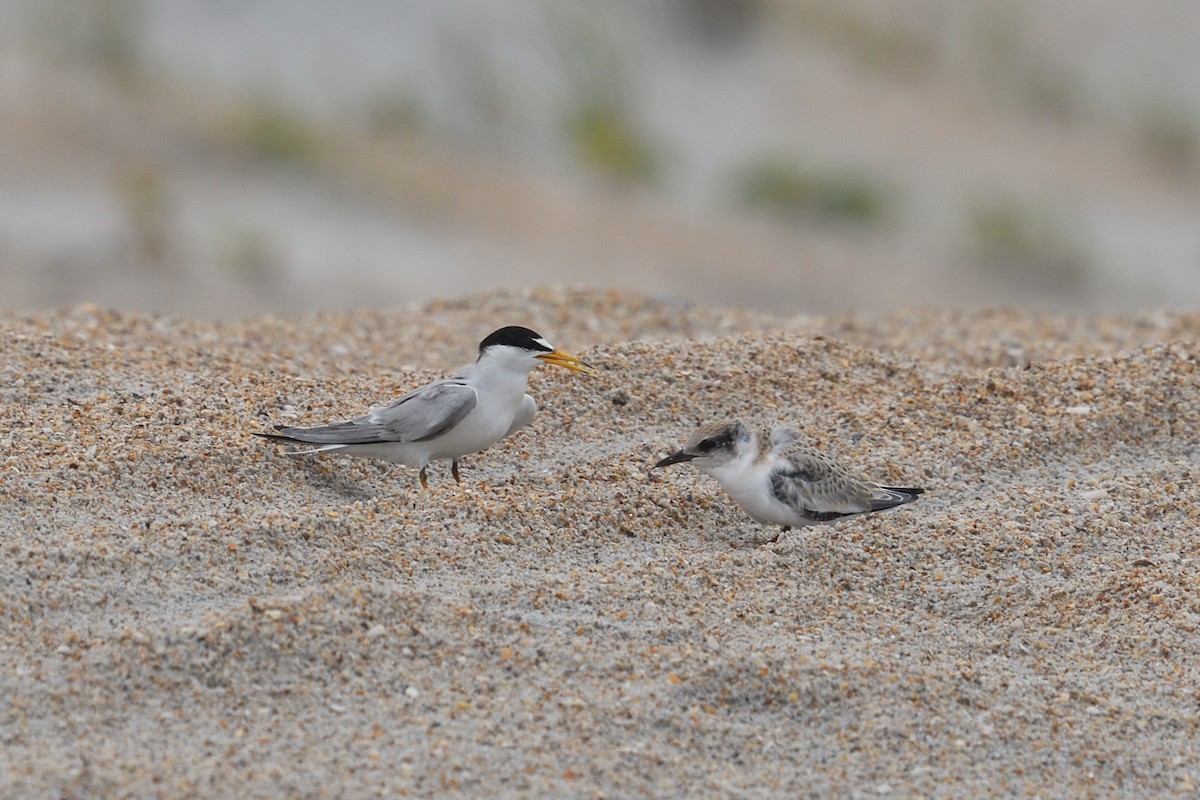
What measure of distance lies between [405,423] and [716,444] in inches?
38.5

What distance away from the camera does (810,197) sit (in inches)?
593

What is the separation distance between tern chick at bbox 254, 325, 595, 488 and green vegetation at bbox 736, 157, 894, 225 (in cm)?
1018

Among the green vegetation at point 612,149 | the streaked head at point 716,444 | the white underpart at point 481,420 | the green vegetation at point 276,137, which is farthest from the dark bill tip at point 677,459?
the green vegetation at point 612,149

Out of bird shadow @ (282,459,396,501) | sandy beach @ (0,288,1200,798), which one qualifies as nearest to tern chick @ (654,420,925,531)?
sandy beach @ (0,288,1200,798)

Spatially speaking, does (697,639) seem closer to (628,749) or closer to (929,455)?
(628,749)

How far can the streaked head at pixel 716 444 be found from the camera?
4.75 metres

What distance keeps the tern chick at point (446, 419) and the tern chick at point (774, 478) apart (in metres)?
A: 0.56

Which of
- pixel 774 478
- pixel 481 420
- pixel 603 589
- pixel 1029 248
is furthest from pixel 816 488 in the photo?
pixel 1029 248

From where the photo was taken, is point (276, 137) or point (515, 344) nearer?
point (515, 344)

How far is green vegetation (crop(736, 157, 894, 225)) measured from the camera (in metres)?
15.0

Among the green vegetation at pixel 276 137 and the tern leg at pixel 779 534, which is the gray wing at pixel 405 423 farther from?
the green vegetation at pixel 276 137

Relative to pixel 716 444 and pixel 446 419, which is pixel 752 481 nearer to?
pixel 716 444

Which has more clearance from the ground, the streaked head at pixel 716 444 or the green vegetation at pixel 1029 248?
the green vegetation at pixel 1029 248

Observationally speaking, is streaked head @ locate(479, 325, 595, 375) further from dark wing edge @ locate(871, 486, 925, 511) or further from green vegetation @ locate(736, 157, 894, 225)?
green vegetation @ locate(736, 157, 894, 225)
